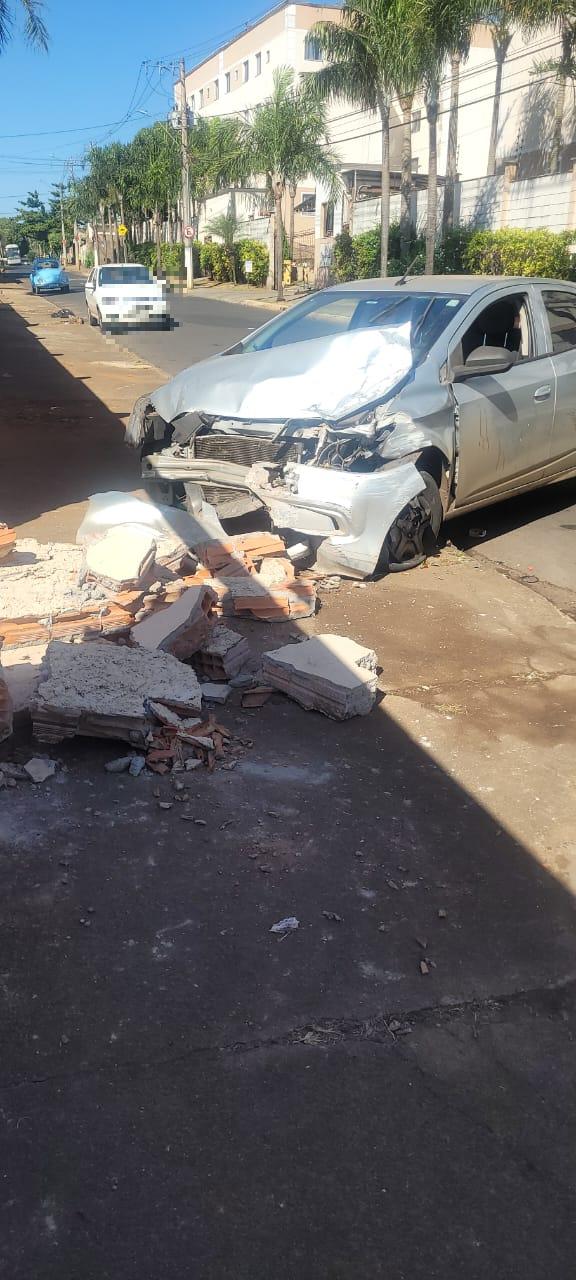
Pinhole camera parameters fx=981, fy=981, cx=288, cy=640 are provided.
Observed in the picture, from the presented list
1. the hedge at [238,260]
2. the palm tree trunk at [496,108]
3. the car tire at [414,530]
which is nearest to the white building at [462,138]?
the palm tree trunk at [496,108]

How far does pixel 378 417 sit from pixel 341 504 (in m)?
0.66

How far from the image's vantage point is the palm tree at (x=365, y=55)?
27.5 meters

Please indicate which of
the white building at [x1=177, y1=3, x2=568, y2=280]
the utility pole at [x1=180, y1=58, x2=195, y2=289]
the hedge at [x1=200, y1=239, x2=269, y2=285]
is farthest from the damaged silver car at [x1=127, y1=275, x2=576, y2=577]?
the utility pole at [x1=180, y1=58, x2=195, y2=289]

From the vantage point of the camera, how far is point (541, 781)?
159 inches

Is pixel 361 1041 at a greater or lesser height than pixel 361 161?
lesser

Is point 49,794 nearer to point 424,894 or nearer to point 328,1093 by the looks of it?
point 424,894

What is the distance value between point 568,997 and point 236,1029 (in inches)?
Answer: 38.4

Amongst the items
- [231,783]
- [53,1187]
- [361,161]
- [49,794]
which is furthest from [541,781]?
[361,161]

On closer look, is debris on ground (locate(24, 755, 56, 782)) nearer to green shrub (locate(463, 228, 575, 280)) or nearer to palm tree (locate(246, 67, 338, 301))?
green shrub (locate(463, 228, 575, 280))

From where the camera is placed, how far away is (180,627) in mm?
4695

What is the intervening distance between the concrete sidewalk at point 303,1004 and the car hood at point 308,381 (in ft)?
7.75

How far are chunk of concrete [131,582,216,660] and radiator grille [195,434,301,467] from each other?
165 centimetres

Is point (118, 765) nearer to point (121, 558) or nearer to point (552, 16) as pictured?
point (121, 558)

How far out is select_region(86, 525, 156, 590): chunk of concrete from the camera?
17.3 feet
